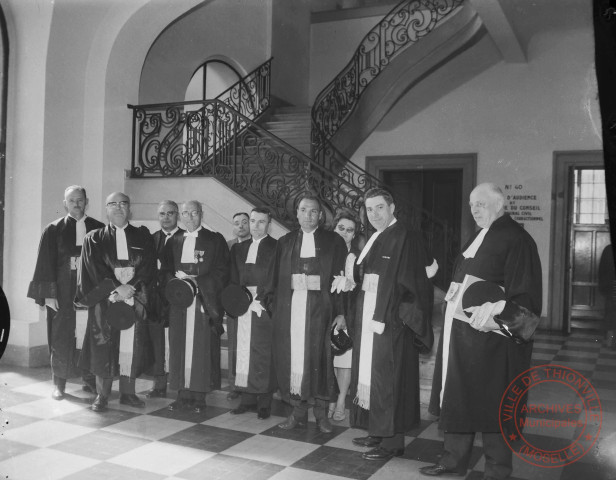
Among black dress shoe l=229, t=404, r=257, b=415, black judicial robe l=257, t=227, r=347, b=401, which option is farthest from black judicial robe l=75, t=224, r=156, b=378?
black judicial robe l=257, t=227, r=347, b=401

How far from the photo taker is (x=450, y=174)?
10.4 meters

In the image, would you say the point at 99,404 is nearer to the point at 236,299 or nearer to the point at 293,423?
the point at 236,299

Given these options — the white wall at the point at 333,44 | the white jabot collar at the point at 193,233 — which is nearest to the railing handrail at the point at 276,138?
the white jabot collar at the point at 193,233

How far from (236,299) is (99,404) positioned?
4.65 ft

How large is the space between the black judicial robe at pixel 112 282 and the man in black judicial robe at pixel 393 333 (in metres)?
2.07

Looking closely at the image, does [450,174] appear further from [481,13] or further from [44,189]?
[44,189]

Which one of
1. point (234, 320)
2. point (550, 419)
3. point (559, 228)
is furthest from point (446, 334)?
point (559, 228)

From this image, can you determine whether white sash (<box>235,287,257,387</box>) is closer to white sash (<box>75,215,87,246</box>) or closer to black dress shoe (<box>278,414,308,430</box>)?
black dress shoe (<box>278,414,308,430</box>)

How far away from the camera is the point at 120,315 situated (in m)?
4.82

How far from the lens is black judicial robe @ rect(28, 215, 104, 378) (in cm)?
521

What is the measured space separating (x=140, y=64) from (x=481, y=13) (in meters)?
4.01

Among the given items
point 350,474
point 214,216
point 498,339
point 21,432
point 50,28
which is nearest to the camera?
point 498,339

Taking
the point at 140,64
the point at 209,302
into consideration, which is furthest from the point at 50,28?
the point at 209,302

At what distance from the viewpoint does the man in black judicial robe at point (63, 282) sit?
520 centimetres
